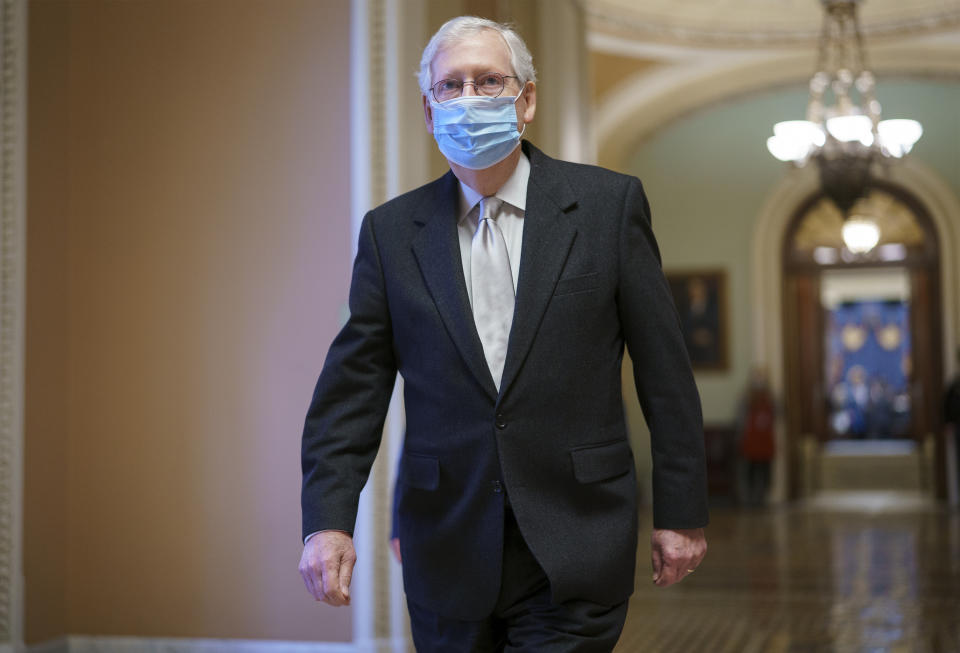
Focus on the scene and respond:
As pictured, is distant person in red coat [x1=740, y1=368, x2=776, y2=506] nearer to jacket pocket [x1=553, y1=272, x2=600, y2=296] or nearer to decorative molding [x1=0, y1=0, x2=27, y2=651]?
decorative molding [x1=0, y1=0, x2=27, y2=651]

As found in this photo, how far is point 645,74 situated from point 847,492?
585cm

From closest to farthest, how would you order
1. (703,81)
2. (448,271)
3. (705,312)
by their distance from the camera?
(448,271)
(703,81)
(705,312)

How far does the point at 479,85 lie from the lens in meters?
2.14

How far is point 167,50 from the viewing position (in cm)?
500

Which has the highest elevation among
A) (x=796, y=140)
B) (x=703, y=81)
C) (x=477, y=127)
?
(x=703, y=81)

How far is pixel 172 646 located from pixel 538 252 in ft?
11.3

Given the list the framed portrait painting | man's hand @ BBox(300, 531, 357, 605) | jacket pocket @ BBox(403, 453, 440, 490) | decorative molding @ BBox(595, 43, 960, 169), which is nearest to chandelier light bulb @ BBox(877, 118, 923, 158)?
decorative molding @ BBox(595, 43, 960, 169)

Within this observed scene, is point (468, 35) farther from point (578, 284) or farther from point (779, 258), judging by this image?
point (779, 258)

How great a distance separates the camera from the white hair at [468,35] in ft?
6.94

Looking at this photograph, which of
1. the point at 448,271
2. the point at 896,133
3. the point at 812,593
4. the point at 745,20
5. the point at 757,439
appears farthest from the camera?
the point at 757,439

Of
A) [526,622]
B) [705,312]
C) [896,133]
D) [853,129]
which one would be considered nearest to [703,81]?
[705,312]

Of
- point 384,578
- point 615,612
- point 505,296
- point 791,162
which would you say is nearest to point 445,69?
point 505,296

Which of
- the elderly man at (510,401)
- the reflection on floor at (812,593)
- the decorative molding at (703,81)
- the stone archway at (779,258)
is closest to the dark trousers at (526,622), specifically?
the elderly man at (510,401)

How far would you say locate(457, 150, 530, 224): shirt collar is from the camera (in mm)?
2188
